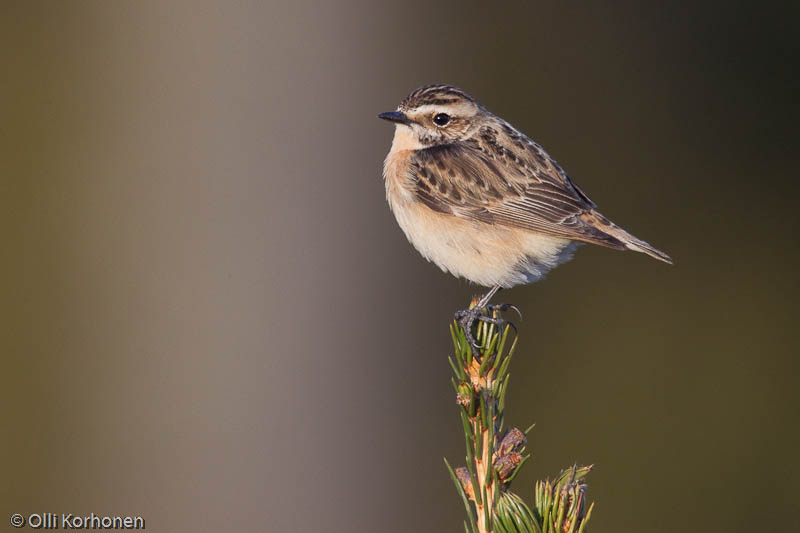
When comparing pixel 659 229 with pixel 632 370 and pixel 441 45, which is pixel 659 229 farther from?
pixel 441 45

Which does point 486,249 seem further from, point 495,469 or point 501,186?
point 495,469

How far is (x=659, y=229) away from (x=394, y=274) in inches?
129

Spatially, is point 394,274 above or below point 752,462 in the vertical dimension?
above

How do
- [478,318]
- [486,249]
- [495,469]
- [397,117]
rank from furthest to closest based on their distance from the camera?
[397,117]
[486,249]
[478,318]
[495,469]

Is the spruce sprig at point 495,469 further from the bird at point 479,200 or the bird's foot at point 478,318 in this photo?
the bird at point 479,200

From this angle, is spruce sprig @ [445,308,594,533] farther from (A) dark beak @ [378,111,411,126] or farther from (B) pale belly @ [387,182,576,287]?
(A) dark beak @ [378,111,411,126]

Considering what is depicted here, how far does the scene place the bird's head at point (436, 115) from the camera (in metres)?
6.59

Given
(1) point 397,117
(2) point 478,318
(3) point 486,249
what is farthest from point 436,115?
(2) point 478,318

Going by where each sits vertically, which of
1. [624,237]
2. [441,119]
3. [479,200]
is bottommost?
[624,237]

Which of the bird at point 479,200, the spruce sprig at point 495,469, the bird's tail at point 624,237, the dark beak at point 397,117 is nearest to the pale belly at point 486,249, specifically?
the bird at point 479,200

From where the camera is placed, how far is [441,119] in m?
6.71

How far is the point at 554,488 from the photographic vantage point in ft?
12.0

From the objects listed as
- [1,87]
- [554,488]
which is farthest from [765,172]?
[1,87]

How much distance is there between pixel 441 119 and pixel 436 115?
0.06 m
